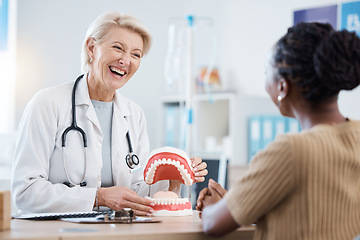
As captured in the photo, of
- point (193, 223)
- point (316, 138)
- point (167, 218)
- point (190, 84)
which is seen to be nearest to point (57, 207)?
point (167, 218)

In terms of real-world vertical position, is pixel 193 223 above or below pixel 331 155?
below

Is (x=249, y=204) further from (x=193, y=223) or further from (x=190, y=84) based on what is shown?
(x=190, y=84)

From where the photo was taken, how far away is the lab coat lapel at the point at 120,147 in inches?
80.8

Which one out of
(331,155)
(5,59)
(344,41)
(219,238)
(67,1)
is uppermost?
(67,1)

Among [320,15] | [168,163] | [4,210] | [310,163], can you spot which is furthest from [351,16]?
[4,210]

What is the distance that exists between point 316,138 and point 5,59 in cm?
345

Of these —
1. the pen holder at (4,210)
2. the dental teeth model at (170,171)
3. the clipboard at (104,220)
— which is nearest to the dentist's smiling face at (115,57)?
the dental teeth model at (170,171)

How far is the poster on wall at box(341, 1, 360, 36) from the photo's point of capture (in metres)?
3.38

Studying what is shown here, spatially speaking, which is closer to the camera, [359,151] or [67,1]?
[359,151]

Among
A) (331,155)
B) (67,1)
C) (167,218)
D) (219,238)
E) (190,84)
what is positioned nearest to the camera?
(331,155)

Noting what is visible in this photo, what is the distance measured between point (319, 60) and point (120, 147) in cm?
110

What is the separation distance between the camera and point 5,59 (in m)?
4.09

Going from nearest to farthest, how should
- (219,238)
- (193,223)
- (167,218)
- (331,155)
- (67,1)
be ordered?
(331,155) < (219,238) < (193,223) < (167,218) < (67,1)

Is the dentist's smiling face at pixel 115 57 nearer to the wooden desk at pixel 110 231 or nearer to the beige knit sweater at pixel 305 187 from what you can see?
the wooden desk at pixel 110 231
